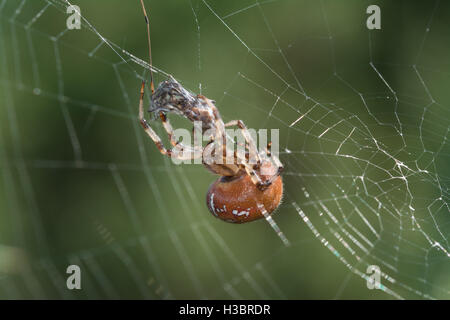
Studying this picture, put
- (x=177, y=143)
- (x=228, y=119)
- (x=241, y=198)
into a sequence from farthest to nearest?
(x=228, y=119) < (x=177, y=143) < (x=241, y=198)

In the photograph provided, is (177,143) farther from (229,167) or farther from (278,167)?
(278,167)

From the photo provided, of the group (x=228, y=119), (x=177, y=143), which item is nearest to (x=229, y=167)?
(x=177, y=143)

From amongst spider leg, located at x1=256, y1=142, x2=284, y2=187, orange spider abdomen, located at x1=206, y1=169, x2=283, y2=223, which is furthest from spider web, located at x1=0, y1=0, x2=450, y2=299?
orange spider abdomen, located at x1=206, y1=169, x2=283, y2=223

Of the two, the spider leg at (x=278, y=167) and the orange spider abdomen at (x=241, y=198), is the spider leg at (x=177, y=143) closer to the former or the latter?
the orange spider abdomen at (x=241, y=198)

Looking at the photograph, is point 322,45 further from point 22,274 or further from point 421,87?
point 22,274

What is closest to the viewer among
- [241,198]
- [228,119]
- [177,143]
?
[241,198]

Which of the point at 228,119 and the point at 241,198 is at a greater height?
the point at 228,119

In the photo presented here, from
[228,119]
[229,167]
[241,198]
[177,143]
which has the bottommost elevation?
[241,198]
